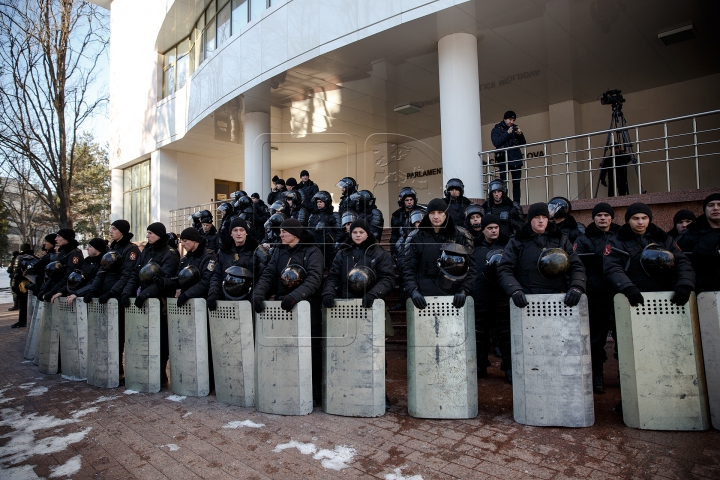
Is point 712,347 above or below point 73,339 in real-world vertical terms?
above

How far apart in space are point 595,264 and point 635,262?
72cm

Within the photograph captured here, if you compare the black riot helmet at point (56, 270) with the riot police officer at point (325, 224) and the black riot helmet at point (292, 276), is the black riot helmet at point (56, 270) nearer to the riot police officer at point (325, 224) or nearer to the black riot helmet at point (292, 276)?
the riot police officer at point (325, 224)

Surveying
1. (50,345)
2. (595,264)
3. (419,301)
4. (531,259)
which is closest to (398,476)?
(419,301)

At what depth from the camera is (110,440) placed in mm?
3951

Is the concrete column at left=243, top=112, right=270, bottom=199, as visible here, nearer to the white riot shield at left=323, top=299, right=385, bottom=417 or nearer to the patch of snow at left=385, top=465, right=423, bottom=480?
the white riot shield at left=323, top=299, right=385, bottom=417

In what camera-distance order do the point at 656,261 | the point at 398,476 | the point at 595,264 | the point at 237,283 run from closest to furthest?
the point at 398,476 < the point at 656,261 < the point at 237,283 < the point at 595,264

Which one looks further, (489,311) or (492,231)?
(492,231)

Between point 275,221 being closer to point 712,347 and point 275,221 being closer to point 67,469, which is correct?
point 67,469

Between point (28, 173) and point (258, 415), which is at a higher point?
point (28, 173)

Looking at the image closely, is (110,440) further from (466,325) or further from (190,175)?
(190,175)

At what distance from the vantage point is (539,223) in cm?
443

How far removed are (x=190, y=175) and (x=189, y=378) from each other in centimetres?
1587

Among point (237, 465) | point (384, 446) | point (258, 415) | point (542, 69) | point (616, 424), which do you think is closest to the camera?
point (237, 465)

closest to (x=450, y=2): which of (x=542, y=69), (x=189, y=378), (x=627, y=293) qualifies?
(x=542, y=69)
